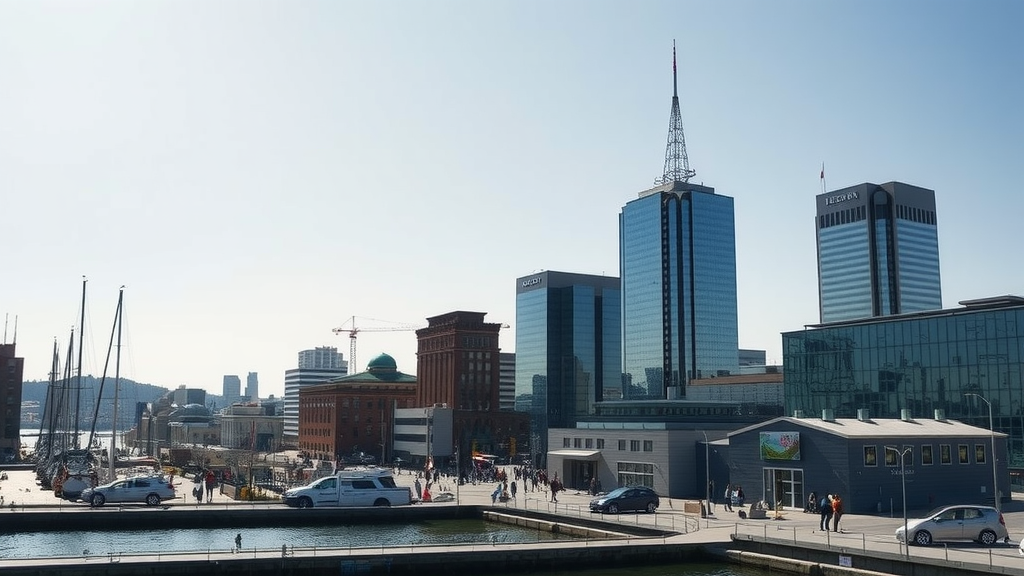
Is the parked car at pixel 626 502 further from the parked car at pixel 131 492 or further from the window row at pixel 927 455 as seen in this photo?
the parked car at pixel 131 492

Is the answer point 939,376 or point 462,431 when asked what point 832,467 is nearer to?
point 939,376

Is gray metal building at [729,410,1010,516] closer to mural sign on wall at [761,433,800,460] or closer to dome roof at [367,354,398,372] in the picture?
mural sign on wall at [761,433,800,460]

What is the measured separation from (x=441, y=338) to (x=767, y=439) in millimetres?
109064

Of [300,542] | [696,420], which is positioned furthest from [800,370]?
[300,542]

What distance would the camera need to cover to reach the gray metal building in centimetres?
5675

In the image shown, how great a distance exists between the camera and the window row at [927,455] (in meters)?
57.2

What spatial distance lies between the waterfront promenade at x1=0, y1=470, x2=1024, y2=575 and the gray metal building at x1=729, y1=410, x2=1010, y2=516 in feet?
6.86

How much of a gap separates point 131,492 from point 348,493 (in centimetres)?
1404

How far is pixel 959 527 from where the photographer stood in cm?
4081

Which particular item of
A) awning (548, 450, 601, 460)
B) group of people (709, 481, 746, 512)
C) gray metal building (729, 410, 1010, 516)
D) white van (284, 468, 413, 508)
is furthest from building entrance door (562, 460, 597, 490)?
white van (284, 468, 413, 508)

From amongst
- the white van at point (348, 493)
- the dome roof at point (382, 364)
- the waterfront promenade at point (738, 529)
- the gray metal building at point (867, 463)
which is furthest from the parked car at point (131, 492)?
the dome roof at point (382, 364)

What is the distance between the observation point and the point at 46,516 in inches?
2153

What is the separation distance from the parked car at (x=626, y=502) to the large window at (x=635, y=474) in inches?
527

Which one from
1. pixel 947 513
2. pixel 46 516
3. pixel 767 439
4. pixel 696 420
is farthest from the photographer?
pixel 696 420
